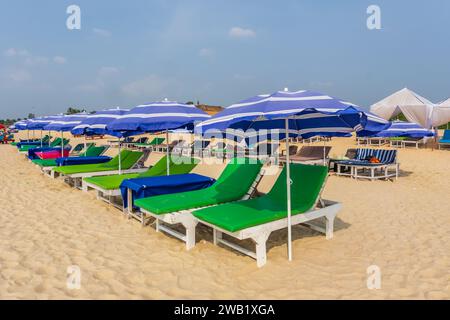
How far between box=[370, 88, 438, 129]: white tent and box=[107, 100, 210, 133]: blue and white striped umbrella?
22428 mm

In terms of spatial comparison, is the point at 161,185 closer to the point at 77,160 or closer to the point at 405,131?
the point at 77,160

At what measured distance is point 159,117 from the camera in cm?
535

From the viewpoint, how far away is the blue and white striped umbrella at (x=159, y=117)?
17.2 ft

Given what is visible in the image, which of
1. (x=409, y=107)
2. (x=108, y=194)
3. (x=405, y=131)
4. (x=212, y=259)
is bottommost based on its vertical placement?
(x=212, y=259)

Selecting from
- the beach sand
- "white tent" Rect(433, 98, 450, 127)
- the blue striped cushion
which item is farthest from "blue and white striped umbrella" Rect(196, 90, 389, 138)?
"white tent" Rect(433, 98, 450, 127)

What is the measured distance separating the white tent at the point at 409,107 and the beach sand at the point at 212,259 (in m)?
20.0

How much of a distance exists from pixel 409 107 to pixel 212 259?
80.4 feet

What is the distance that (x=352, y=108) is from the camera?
3.09 m

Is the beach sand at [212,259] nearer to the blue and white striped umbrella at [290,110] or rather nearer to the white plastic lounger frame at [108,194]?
the white plastic lounger frame at [108,194]

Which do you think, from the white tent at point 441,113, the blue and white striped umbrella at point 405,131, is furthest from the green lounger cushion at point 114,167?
the white tent at point 441,113

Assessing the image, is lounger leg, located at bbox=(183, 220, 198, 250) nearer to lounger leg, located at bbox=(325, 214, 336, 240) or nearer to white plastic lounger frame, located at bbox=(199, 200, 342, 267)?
white plastic lounger frame, located at bbox=(199, 200, 342, 267)

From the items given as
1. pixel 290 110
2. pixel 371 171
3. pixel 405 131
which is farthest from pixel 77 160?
pixel 405 131
